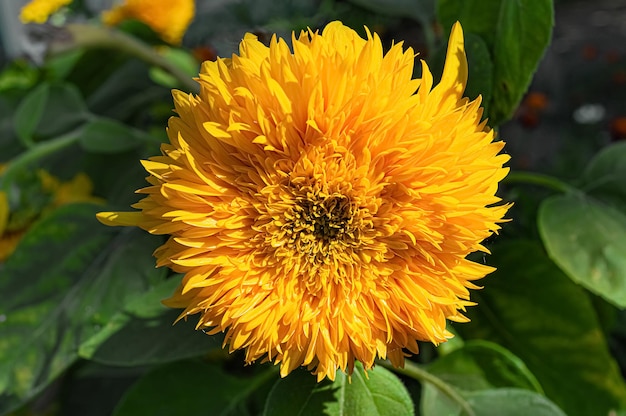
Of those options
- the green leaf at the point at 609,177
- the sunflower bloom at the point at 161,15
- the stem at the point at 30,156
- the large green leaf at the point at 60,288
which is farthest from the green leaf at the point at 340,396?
the sunflower bloom at the point at 161,15

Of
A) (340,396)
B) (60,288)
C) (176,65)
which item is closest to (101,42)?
(176,65)

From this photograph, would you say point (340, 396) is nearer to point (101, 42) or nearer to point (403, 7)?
point (403, 7)

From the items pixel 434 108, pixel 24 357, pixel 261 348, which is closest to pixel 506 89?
pixel 434 108

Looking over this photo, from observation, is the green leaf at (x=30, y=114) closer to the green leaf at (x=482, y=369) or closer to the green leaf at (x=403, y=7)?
the green leaf at (x=403, y=7)

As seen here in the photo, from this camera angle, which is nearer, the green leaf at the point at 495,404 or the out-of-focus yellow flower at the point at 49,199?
the green leaf at the point at 495,404

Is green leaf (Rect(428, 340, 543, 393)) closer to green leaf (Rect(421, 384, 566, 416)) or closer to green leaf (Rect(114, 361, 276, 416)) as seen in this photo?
green leaf (Rect(421, 384, 566, 416))
